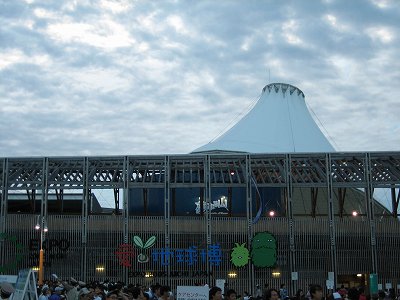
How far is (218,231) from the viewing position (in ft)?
112

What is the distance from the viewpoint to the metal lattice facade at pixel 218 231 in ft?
111

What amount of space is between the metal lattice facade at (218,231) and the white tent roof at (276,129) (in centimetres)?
855

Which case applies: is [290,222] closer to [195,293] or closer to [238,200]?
[238,200]

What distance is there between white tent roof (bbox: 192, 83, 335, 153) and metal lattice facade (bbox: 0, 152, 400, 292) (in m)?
8.55

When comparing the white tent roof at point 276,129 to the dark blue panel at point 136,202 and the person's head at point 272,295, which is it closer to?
the dark blue panel at point 136,202

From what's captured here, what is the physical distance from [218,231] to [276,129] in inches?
494

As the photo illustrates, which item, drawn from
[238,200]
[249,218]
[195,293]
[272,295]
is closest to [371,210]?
[249,218]

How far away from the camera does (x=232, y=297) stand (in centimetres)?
1036

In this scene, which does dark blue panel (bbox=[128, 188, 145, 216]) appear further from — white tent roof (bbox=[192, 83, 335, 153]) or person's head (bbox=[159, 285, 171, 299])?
person's head (bbox=[159, 285, 171, 299])

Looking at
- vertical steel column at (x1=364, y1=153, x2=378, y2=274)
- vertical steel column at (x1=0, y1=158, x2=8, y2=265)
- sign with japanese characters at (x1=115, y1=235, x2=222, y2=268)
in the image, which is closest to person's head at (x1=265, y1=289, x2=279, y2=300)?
sign with japanese characters at (x1=115, y1=235, x2=222, y2=268)

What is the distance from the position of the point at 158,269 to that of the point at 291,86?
62.7 feet

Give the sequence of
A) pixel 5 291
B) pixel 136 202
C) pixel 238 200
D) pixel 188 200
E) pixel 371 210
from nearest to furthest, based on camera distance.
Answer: pixel 5 291, pixel 371 210, pixel 238 200, pixel 188 200, pixel 136 202

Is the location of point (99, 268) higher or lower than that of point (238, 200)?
lower

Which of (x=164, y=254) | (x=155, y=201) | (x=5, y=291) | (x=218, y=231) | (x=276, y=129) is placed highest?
(x=276, y=129)
